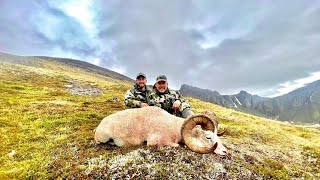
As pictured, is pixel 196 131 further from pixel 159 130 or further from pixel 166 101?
→ pixel 166 101

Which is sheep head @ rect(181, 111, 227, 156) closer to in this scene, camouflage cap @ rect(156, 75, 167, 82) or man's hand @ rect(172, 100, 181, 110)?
man's hand @ rect(172, 100, 181, 110)

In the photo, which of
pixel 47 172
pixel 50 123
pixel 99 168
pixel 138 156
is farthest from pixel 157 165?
pixel 50 123

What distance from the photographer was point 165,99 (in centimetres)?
1989

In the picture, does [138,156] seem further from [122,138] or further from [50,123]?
[50,123]

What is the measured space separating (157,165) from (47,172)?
5382 mm

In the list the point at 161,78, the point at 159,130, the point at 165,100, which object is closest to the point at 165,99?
the point at 165,100

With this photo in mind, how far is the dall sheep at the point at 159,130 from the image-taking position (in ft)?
46.4

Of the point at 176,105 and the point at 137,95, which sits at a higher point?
the point at 137,95

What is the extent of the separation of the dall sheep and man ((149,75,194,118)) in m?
3.09

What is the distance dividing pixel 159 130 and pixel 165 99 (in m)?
4.79

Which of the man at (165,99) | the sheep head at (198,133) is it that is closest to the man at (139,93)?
the man at (165,99)

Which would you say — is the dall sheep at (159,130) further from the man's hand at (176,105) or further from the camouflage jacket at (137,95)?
the camouflage jacket at (137,95)

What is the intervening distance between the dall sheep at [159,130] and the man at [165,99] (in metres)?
3.09

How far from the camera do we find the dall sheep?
14.1 m
